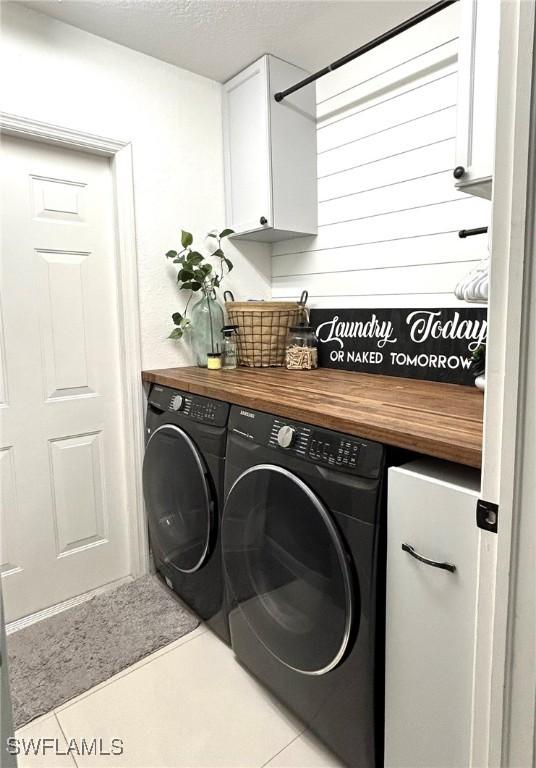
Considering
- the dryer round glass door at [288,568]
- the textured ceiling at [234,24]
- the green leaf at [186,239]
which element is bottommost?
the dryer round glass door at [288,568]

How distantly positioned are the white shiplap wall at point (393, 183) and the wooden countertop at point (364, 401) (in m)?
0.41

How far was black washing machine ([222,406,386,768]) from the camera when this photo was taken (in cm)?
106

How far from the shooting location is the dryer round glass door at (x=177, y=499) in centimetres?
164

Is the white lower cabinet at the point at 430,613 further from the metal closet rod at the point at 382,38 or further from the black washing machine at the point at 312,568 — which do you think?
the metal closet rod at the point at 382,38

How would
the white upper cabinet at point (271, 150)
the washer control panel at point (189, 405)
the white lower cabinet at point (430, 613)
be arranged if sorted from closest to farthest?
the white lower cabinet at point (430, 613)
the washer control panel at point (189, 405)
the white upper cabinet at point (271, 150)

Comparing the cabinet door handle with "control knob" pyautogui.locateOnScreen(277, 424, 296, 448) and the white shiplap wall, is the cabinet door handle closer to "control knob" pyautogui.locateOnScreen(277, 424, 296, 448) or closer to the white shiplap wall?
"control knob" pyautogui.locateOnScreen(277, 424, 296, 448)

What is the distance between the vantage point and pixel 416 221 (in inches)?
70.1

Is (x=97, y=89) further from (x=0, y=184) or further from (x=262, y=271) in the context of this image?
(x=262, y=271)

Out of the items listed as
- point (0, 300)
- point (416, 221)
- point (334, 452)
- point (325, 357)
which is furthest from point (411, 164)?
point (0, 300)

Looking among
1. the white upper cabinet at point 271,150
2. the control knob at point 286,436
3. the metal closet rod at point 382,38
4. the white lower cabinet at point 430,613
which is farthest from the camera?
the white upper cabinet at point 271,150

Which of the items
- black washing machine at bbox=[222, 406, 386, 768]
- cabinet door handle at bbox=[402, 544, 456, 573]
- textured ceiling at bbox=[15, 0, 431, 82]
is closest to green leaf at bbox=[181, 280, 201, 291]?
black washing machine at bbox=[222, 406, 386, 768]

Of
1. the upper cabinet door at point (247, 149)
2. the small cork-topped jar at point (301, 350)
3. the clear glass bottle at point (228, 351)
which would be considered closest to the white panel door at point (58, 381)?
the clear glass bottle at point (228, 351)

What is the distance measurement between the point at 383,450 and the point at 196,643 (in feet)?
4.07

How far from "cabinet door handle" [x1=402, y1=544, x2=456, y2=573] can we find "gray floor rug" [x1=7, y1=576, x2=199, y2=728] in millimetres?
1212
